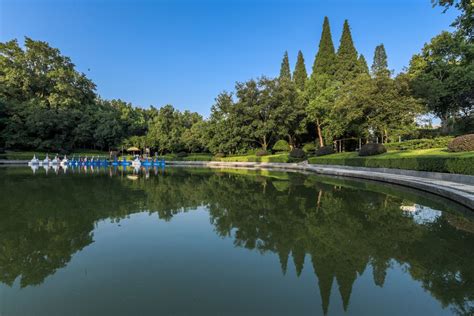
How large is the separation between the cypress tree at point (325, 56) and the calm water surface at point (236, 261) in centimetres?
4327

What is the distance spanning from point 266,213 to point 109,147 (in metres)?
48.0

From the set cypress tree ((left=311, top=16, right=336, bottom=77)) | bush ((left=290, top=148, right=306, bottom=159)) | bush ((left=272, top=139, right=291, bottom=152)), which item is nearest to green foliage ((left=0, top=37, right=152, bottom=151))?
bush ((left=272, top=139, right=291, bottom=152))

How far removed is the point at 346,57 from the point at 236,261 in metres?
46.6

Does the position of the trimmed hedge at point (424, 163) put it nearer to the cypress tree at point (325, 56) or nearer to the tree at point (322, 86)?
the tree at point (322, 86)

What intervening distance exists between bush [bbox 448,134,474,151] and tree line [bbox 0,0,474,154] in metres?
5.68

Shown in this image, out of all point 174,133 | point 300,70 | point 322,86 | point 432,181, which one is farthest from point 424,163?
point 300,70

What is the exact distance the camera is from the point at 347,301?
2889 mm

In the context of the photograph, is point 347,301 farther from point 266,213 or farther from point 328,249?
point 266,213

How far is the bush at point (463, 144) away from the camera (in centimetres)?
1290

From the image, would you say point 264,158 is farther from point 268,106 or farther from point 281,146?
point 268,106

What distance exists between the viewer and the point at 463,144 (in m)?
13.2

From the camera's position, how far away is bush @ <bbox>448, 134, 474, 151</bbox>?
508 inches

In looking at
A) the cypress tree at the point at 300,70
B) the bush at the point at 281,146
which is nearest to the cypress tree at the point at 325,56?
the cypress tree at the point at 300,70

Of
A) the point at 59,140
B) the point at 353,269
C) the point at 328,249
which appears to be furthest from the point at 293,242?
the point at 59,140
